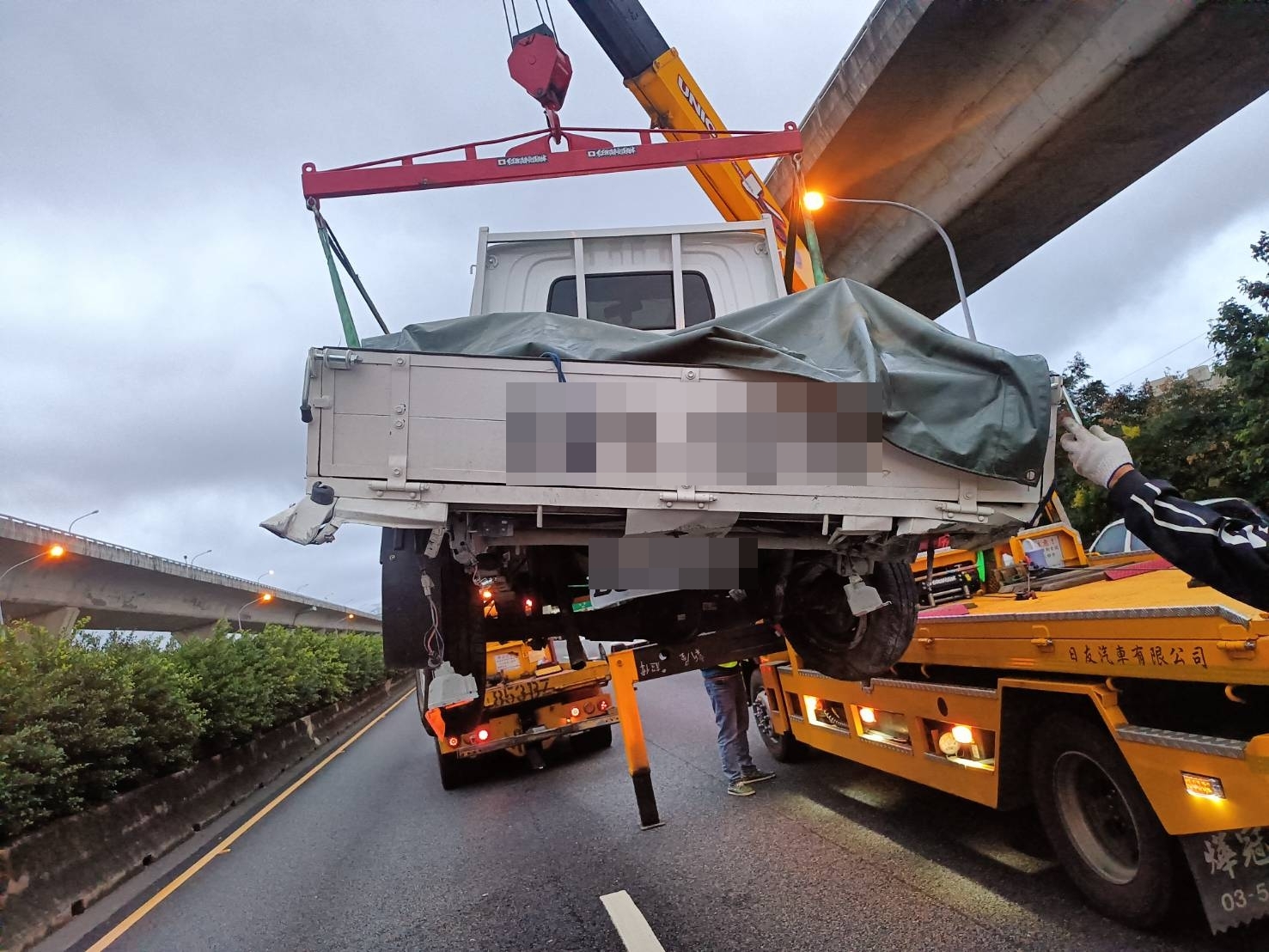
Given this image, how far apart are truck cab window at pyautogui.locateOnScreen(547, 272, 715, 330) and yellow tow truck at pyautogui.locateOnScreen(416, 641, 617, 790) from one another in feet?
13.1

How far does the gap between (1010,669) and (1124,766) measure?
2.45ft

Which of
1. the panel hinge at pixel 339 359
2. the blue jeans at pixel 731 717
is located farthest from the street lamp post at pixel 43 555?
the panel hinge at pixel 339 359

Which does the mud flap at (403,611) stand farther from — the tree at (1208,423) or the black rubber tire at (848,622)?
the tree at (1208,423)

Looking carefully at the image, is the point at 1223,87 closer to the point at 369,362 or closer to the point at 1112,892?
the point at 1112,892

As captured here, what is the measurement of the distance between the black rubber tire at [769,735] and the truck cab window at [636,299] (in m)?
3.60

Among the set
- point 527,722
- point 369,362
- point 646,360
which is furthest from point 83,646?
point 646,360

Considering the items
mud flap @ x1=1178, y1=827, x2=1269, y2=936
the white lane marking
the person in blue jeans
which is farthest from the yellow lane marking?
mud flap @ x1=1178, y1=827, x2=1269, y2=936

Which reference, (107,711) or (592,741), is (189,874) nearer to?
(107,711)

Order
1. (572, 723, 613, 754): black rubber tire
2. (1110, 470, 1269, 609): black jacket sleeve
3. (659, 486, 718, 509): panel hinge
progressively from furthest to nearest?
(572, 723, 613, 754): black rubber tire → (659, 486, 718, 509): panel hinge → (1110, 470, 1269, 609): black jacket sleeve

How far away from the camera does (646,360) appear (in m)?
3.25

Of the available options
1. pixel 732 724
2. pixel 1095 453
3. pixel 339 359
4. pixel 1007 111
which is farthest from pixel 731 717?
pixel 1007 111

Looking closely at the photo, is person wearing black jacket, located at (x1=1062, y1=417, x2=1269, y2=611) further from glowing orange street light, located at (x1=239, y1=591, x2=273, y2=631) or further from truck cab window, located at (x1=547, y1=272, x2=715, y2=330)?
glowing orange street light, located at (x1=239, y1=591, x2=273, y2=631)

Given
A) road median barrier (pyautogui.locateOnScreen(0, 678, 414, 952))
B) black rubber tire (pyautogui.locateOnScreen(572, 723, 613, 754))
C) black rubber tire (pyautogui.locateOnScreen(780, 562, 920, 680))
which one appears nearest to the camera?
black rubber tire (pyautogui.locateOnScreen(780, 562, 920, 680))

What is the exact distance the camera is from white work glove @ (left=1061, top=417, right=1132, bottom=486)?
2893 millimetres
